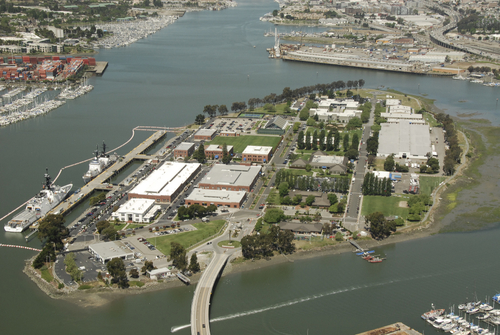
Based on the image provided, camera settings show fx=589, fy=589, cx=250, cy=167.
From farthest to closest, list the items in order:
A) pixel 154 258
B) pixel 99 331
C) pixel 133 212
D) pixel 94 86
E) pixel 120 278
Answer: pixel 94 86 < pixel 133 212 < pixel 154 258 < pixel 120 278 < pixel 99 331

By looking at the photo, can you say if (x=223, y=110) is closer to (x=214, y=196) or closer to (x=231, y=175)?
(x=231, y=175)

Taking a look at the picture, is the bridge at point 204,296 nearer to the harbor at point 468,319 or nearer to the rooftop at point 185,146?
the harbor at point 468,319

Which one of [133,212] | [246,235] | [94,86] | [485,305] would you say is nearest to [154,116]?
[94,86]

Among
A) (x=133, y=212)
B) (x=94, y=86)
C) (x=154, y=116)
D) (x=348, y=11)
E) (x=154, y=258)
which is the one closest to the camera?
(x=154, y=258)

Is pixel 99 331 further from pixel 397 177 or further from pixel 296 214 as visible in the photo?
pixel 397 177

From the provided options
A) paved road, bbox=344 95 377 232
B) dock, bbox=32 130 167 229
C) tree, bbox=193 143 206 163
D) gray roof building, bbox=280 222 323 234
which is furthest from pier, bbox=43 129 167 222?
paved road, bbox=344 95 377 232

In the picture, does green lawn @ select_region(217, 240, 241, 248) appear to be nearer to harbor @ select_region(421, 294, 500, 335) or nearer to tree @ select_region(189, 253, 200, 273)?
tree @ select_region(189, 253, 200, 273)
